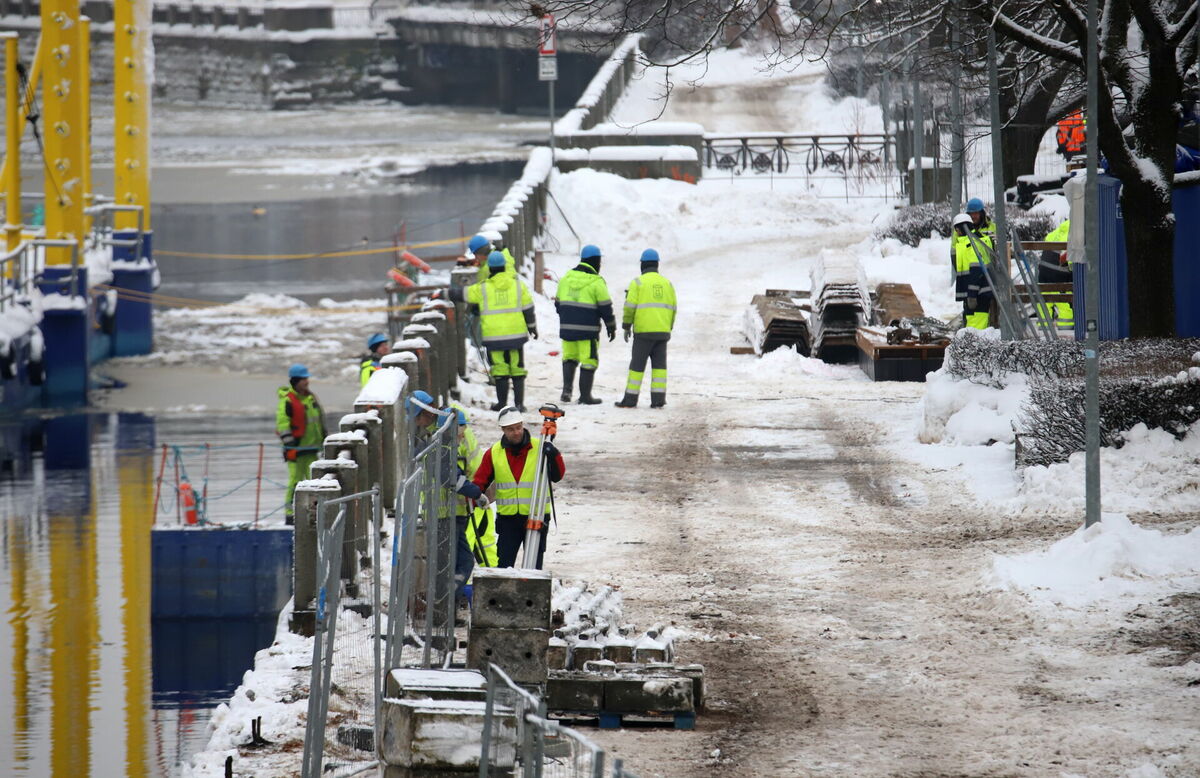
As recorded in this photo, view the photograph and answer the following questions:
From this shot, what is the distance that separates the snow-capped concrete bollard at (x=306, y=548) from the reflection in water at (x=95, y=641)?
1.34m

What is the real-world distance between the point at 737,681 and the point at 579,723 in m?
1.11

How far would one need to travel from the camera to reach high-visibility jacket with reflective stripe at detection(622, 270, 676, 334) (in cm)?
1800

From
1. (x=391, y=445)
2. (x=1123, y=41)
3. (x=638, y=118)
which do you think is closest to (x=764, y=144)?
(x=638, y=118)

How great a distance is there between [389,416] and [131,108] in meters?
20.6

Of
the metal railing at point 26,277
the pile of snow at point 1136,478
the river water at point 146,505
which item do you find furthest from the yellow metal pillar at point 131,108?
the pile of snow at point 1136,478

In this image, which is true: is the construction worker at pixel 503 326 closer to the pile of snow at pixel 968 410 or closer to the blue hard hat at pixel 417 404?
the pile of snow at pixel 968 410

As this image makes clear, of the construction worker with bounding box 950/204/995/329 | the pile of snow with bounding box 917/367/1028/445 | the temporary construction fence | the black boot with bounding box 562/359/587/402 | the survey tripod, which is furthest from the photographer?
the construction worker with bounding box 950/204/995/329

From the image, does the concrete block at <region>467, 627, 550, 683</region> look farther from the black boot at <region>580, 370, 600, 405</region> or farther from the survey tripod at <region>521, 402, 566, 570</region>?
the black boot at <region>580, 370, 600, 405</region>

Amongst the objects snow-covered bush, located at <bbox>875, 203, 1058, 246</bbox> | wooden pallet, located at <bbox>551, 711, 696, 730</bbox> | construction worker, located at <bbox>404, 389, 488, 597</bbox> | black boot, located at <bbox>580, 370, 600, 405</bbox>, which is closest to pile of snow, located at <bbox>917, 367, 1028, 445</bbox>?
black boot, located at <bbox>580, 370, 600, 405</bbox>

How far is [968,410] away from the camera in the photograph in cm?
1562

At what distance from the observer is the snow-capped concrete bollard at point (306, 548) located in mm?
11250

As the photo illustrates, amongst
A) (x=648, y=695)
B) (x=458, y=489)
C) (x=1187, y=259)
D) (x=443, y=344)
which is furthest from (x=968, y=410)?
(x=648, y=695)

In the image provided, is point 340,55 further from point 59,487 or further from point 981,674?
point 981,674

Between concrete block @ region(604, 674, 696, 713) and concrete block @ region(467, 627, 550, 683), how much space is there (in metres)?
0.44
